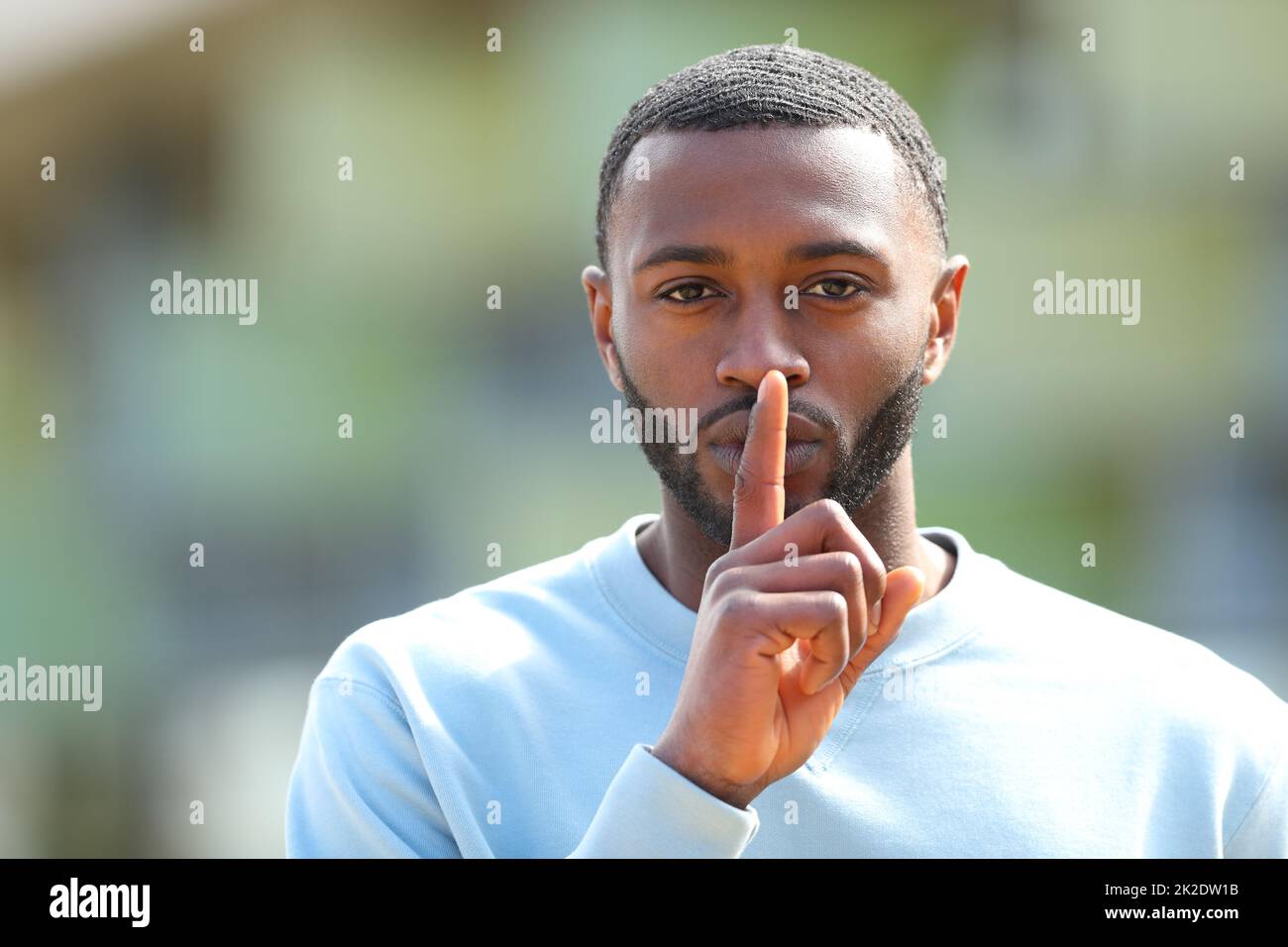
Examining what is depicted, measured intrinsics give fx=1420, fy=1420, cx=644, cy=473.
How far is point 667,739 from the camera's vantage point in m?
1.75

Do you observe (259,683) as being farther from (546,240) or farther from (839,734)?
(839,734)

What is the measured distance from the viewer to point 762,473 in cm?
185

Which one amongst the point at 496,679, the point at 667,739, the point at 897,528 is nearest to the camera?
the point at 667,739

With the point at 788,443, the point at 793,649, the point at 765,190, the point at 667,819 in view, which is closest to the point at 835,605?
the point at 793,649

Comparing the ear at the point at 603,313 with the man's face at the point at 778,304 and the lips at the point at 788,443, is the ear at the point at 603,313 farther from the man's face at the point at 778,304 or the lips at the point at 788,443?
the lips at the point at 788,443

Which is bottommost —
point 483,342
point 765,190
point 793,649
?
point 793,649

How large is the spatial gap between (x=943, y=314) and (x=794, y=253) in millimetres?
492

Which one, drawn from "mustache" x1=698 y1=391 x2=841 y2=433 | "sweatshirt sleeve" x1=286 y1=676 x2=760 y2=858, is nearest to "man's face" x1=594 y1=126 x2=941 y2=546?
"mustache" x1=698 y1=391 x2=841 y2=433

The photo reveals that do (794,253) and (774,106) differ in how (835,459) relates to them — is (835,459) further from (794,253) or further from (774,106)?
(774,106)

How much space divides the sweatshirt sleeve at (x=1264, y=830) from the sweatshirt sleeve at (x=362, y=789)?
1132mm

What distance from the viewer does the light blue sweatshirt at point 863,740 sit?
201 centimetres

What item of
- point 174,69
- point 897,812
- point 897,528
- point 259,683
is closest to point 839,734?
point 897,812

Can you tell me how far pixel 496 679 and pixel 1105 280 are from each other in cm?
554

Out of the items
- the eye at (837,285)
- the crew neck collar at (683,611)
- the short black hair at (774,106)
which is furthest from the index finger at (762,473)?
the short black hair at (774,106)
